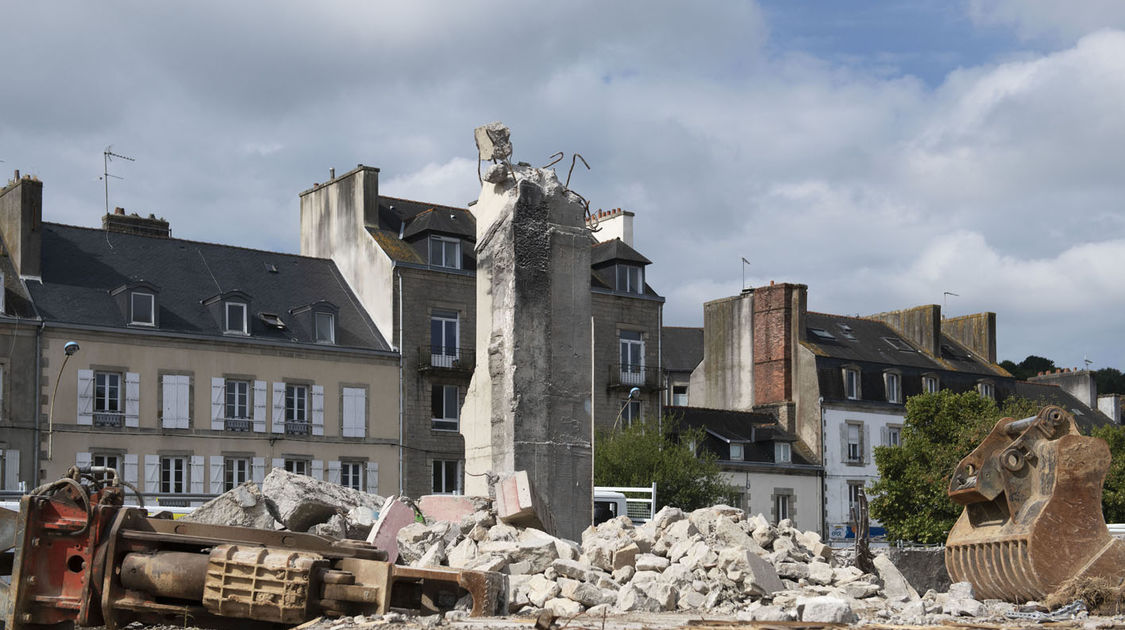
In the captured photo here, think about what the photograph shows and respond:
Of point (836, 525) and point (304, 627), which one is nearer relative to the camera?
point (304, 627)

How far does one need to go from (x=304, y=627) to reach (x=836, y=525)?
41218mm

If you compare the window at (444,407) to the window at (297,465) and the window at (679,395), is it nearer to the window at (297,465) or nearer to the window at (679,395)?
the window at (297,465)

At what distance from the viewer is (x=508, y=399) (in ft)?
53.1

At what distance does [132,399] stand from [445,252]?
10.3 metres

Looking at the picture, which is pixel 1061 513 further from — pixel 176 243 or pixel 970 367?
pixel 970 367

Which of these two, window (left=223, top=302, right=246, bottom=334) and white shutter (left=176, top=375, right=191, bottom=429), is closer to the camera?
white shutter (left=176, top=375, right=191, bottom=429)

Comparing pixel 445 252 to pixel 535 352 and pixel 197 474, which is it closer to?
pixel 197 474

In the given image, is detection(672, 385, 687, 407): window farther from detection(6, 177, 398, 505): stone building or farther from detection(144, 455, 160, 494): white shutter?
detection(144, 455, 160, 494): white shutter

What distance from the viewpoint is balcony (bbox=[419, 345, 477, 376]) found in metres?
40.3

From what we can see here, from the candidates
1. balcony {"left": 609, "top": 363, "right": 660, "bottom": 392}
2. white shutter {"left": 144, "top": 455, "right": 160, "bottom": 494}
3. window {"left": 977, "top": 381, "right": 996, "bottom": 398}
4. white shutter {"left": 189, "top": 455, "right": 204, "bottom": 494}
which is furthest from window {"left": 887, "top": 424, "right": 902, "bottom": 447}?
white shutter {"left": 144, "top": 455, "right": 160, "bottom": 494}

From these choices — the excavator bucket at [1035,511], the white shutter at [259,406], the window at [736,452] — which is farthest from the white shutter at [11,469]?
the excavator bucket at [1035,511]

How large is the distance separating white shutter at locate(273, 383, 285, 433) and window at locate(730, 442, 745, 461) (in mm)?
15475

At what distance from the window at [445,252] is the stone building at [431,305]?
3cm

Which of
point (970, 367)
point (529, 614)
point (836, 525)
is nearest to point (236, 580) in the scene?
point (529, 614)
